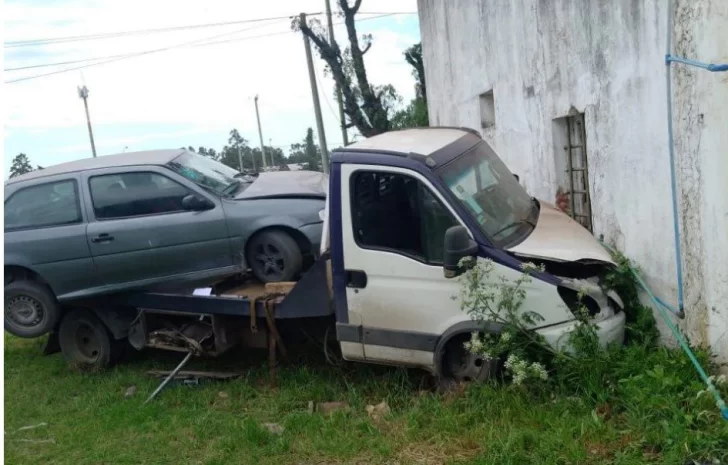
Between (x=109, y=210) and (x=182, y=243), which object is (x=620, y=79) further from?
(x=109, y=210)

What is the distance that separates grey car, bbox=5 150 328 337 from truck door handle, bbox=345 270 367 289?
818 millimetres

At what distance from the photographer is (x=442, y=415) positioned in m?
4.94

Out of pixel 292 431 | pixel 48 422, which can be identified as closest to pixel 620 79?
pixel 292 431

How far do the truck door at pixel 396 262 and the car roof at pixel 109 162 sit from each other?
239 centimetres

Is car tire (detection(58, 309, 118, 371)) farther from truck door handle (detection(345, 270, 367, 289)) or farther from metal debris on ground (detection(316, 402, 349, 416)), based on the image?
truck door handle (detection(345, 270, 367, 289))

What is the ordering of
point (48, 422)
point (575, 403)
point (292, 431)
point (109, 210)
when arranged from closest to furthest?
point (575, 403)
point (292, 431)
point (48, 422)
point (109, 210)

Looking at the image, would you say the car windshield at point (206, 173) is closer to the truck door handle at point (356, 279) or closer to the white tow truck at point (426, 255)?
the white tow truck at point (426, 255)

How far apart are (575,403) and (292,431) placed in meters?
2.05

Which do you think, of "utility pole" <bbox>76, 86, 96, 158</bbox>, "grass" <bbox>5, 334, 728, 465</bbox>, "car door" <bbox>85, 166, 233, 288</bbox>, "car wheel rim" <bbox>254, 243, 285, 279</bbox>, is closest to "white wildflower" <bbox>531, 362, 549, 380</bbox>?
"grass" <bbox>5, 334, 728, 465</bbox>

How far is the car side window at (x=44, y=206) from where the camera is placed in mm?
6719

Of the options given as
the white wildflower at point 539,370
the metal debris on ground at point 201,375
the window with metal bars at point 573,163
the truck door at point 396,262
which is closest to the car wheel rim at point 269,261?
the truck door at point 396,262

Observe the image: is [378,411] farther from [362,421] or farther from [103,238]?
[103,238]

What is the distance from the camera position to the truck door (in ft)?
17.0

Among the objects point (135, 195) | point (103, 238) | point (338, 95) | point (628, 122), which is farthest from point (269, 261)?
point (338, 95)
